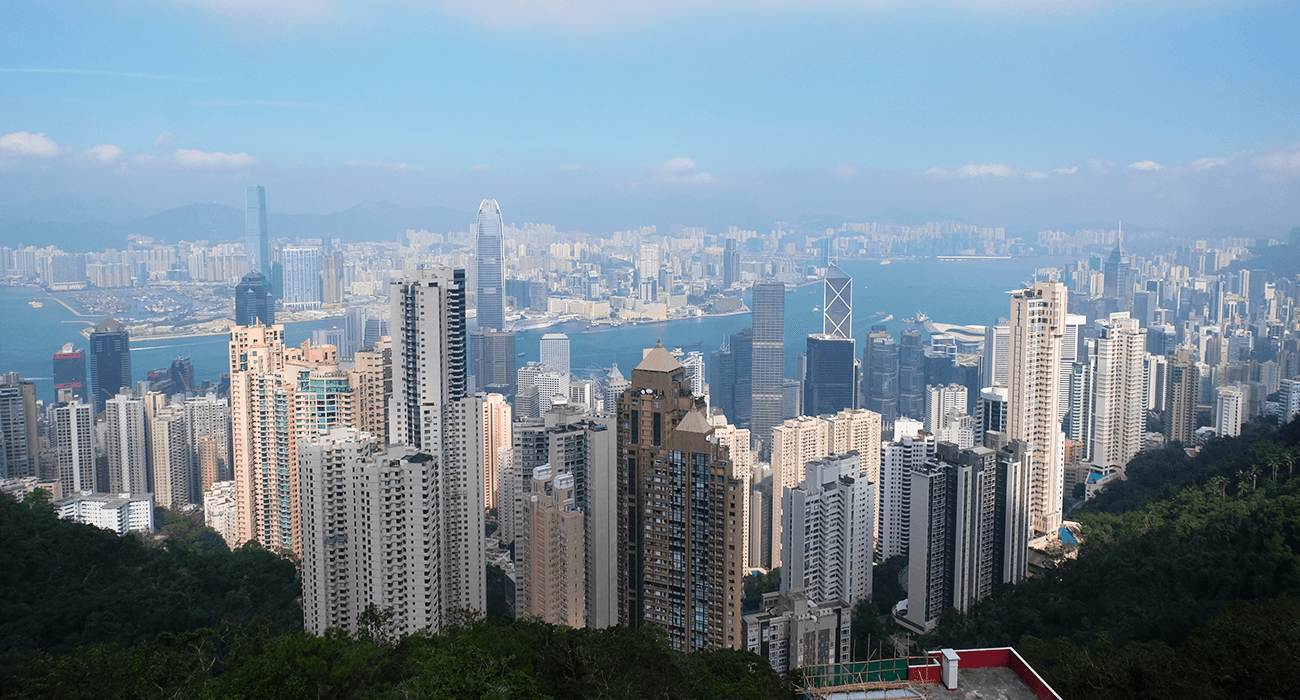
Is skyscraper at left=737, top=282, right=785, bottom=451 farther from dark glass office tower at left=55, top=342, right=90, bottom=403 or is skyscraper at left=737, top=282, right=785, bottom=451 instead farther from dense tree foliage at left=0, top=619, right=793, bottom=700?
dense tree foliage at left=0, top=619, right=793, bottom=700

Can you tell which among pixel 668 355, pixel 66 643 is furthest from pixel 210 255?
pixel 668 355

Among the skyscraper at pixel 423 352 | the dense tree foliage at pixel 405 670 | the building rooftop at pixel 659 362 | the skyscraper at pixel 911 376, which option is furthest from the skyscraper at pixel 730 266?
the dense tree foliage at pixel 405 670

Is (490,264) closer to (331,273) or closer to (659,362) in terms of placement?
(331,273)

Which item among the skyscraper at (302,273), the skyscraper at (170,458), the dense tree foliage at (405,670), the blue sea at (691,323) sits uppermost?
the skyscraper at (302,273)

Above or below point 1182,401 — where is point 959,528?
below

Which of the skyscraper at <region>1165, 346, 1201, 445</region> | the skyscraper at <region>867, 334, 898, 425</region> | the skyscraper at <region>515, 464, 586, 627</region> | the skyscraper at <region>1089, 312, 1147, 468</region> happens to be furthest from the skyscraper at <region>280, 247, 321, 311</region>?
the skyscraper at <region>1165, 346, 1201, 445</region>

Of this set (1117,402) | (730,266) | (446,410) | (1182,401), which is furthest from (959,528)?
(730,266)

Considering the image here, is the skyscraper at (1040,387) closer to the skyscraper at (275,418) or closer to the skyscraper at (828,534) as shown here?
the skyscraper at (828,534)
